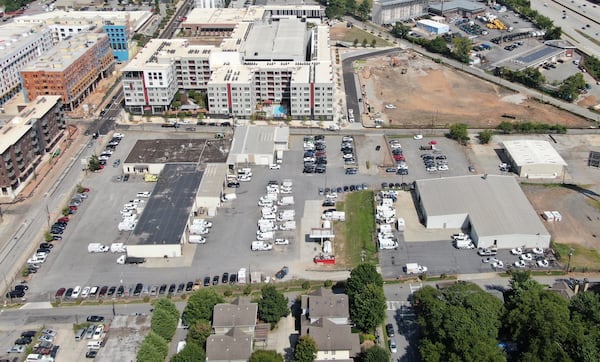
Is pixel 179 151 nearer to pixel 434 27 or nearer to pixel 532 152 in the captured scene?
pixel 532 152

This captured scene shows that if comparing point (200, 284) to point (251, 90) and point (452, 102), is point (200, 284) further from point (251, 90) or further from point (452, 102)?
point (452, 102)

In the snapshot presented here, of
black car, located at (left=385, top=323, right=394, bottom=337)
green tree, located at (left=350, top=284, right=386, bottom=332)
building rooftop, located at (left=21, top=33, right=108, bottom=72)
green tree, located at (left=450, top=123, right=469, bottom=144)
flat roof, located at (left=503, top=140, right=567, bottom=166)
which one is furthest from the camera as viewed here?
building rooftop, located at (left=21, top=33, right=108, bottom=72)

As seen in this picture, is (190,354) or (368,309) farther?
(368,309)

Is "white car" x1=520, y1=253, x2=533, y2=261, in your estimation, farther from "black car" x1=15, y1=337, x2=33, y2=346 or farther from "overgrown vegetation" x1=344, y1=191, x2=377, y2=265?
"black car" x1=15, y1=337, x2=33, y2=346

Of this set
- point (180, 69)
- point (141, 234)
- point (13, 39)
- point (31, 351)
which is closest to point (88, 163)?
Result: point (141, 234)

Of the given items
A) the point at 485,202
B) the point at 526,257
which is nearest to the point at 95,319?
the point at 526,257

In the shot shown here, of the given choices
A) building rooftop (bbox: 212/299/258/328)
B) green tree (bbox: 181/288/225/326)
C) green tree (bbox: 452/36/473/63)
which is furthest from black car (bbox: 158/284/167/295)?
green tree (bbox: 452/36/473/63)

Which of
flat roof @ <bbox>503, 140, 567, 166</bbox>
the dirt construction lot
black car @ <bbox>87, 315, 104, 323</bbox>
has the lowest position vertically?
black car @ <bbox>87, 315, 104, 323</bbox>
